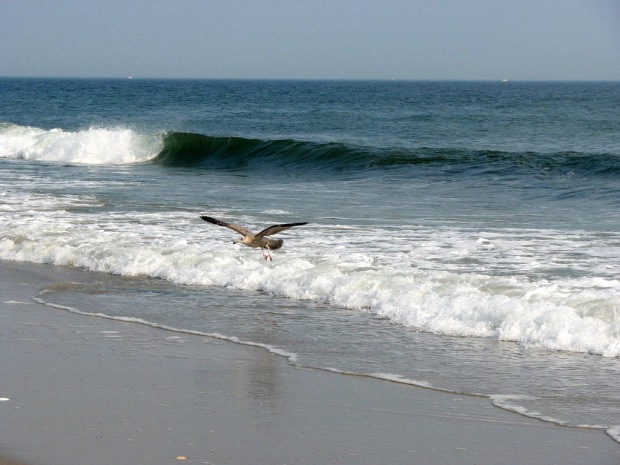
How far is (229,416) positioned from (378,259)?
5.30m

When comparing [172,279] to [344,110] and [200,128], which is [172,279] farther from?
[344,110]

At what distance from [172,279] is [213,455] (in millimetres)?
5711

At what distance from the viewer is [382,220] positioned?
1409 centimetres

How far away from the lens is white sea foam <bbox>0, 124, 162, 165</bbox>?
30000 millimetres

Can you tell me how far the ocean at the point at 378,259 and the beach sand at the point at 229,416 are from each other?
0.36 m

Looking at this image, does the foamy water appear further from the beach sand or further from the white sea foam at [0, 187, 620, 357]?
the beach sand

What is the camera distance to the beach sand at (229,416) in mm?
4961

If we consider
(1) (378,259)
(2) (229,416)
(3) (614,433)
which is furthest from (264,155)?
(3) (614,433)

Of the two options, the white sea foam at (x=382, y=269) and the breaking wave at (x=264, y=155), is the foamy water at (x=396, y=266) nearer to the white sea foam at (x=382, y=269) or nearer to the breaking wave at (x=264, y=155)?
the white sea foam at (x=382, y=269)

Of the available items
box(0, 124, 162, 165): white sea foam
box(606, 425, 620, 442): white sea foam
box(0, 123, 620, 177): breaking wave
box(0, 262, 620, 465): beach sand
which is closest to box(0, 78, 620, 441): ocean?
box(606, 425, 620, 442): white sea foam

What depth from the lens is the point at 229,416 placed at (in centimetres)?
561

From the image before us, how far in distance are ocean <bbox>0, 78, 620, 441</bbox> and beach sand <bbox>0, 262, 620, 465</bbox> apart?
1.18 ft

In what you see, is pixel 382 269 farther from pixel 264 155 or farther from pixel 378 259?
pixel 264 155

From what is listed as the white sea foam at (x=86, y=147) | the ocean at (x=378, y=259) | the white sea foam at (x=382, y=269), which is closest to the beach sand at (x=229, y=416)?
the ocean at (x=378, y=259)
